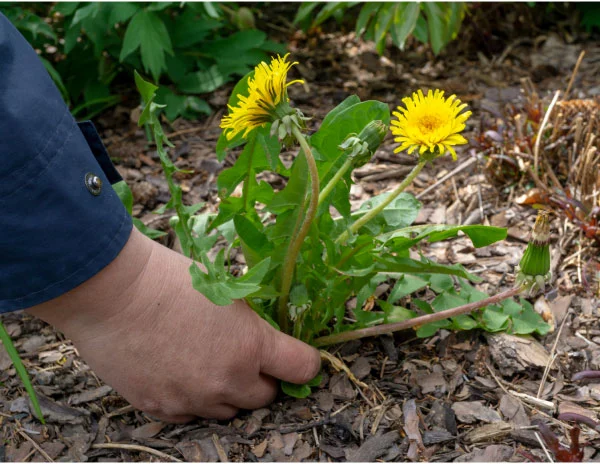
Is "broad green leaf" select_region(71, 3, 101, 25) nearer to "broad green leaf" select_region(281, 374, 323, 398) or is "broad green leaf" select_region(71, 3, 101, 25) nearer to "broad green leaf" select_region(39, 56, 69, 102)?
"broad green leaf" select_region(39, 56, 69, 102)

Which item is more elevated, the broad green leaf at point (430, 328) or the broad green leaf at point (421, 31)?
the broad green leaf at point (421, 31)

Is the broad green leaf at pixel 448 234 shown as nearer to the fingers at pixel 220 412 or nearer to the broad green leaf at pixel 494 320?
the broad green leaf at pixel 494 320

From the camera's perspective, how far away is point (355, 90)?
8.64 feet

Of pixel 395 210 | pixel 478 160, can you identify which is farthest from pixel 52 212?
pixel 478 160

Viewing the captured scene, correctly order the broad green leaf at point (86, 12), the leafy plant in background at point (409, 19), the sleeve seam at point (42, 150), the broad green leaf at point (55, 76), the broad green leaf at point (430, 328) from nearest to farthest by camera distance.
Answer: the sleeve seam at point (42, 150) < the broad green leaf at point (430, 328) < the broad green leaf at point (86, 12) < the broad green leaf at point (55, 76) < the leafy plant in background at point (409, 19)

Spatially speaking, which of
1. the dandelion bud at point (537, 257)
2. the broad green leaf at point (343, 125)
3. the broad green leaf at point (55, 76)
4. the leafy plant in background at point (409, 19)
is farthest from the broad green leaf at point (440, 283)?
the broad green leaf at point (55, 76)

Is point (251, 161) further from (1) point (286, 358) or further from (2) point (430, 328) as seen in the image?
(2) point (430, 328)

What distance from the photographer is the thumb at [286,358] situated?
1412 mm

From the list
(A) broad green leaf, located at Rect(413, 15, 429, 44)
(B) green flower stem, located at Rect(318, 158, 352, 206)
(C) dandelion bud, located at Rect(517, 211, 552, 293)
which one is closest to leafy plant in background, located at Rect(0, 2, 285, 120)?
(A) broad green leaf, located at Rect(413, 15, 429, 44)

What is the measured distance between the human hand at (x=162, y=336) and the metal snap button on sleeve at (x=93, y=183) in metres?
0.12

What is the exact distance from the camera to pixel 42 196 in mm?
1140

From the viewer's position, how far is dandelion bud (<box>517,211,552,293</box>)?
126 cm

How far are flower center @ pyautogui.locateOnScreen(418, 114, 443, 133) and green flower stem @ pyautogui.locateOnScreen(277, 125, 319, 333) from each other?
206mm

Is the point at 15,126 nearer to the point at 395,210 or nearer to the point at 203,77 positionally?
the point at 395,210
